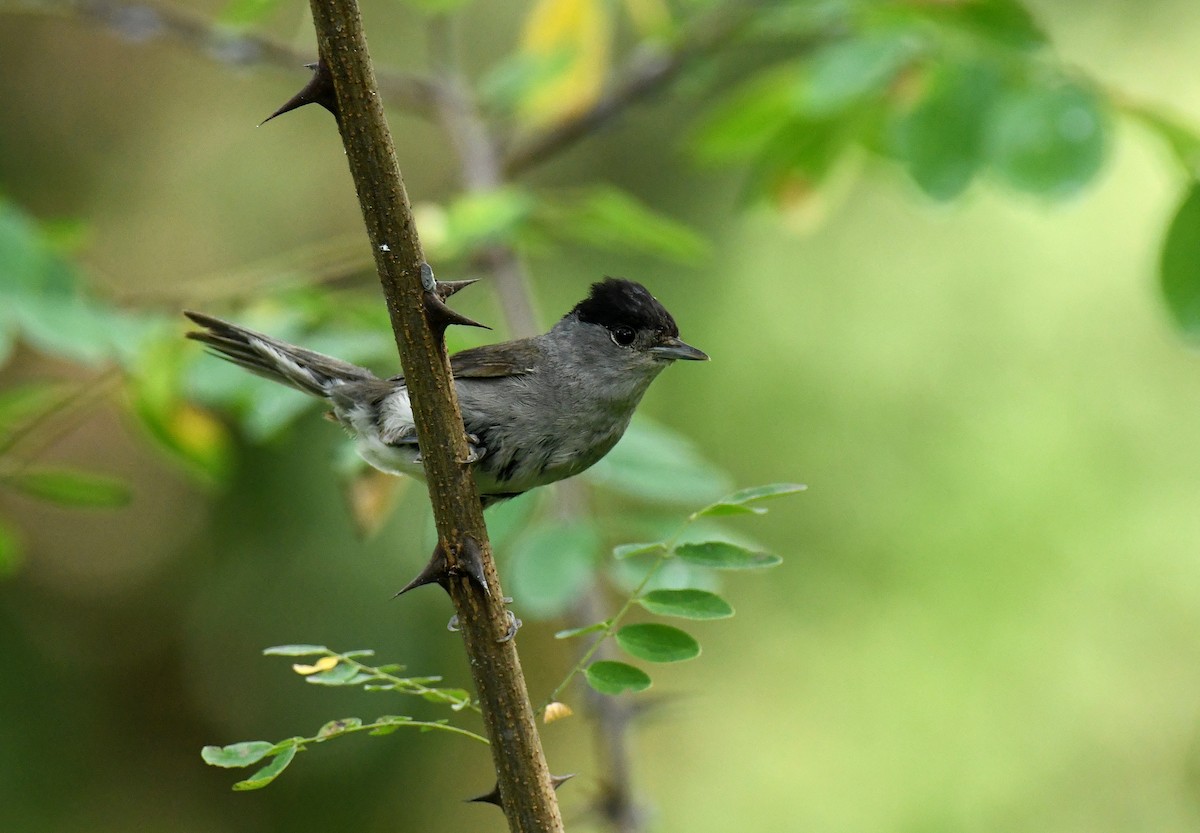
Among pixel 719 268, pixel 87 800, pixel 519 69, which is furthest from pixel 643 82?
pixel 87 800

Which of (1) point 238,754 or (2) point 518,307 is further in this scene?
(2) point 518,307

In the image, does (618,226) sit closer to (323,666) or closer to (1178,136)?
(1178,136)

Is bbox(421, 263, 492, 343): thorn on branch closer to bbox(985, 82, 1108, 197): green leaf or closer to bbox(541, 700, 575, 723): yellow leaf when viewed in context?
bbox(541, 700, 575, 723): yellow leaf

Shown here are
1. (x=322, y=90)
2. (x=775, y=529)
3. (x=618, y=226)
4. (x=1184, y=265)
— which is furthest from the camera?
(x=775, y=529)

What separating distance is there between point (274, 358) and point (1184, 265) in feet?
8.17

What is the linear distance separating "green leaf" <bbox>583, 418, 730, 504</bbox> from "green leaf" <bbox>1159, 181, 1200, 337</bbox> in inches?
49.4

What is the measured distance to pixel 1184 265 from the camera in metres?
3.01

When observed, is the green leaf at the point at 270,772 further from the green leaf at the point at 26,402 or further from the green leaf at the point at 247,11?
the green leaf at the point at 247,11

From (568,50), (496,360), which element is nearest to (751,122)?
(568,50)

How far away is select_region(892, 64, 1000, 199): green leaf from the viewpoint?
3.42 meters

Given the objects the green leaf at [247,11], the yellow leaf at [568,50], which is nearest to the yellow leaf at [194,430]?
the green leaf at [247,11]

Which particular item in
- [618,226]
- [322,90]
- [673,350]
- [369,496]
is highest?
[618,226]

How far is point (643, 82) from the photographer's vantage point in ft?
15.1

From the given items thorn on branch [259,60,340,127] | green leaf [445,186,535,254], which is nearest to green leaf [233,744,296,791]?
thorn on branch [259,60,340,127]
